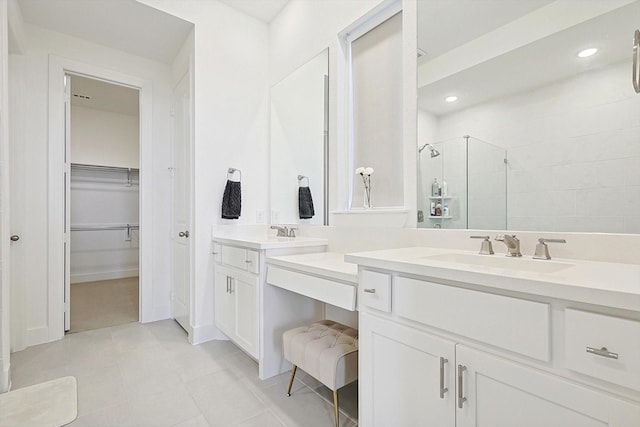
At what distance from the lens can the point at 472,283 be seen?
924mm

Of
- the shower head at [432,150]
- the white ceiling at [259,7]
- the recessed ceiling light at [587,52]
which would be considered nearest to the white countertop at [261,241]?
the shower head at [432,150]

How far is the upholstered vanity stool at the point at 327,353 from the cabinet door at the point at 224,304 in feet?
2.34

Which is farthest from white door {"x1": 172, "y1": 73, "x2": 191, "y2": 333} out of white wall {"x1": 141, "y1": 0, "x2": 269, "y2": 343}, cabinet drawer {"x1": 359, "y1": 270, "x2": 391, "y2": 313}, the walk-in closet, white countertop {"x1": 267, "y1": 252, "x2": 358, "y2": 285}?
cabinet drawer {"x1": 359, "y1": 270, "x2": 391, "y2": 313}

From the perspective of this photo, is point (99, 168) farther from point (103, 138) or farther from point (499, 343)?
point (499, 343)

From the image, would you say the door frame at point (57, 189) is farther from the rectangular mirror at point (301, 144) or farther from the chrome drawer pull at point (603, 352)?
the chrome drawer pull at point (603, 352)

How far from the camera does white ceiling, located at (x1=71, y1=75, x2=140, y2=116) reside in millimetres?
3908

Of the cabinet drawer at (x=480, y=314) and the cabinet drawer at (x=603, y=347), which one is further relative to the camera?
the cabinet drawer at (x=480, y=314)

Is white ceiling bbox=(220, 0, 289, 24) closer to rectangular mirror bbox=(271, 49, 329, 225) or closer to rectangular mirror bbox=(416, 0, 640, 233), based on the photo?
rectangular mirror bbox=(271, 49, 329, 225)

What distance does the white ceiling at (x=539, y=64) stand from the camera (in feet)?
3.75

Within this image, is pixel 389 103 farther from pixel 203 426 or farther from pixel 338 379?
pixel 203 426

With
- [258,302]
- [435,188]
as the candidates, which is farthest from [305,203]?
[435,188]

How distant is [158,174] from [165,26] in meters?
1.37

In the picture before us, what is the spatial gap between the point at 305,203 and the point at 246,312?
95cm

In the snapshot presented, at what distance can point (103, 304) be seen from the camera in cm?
371
